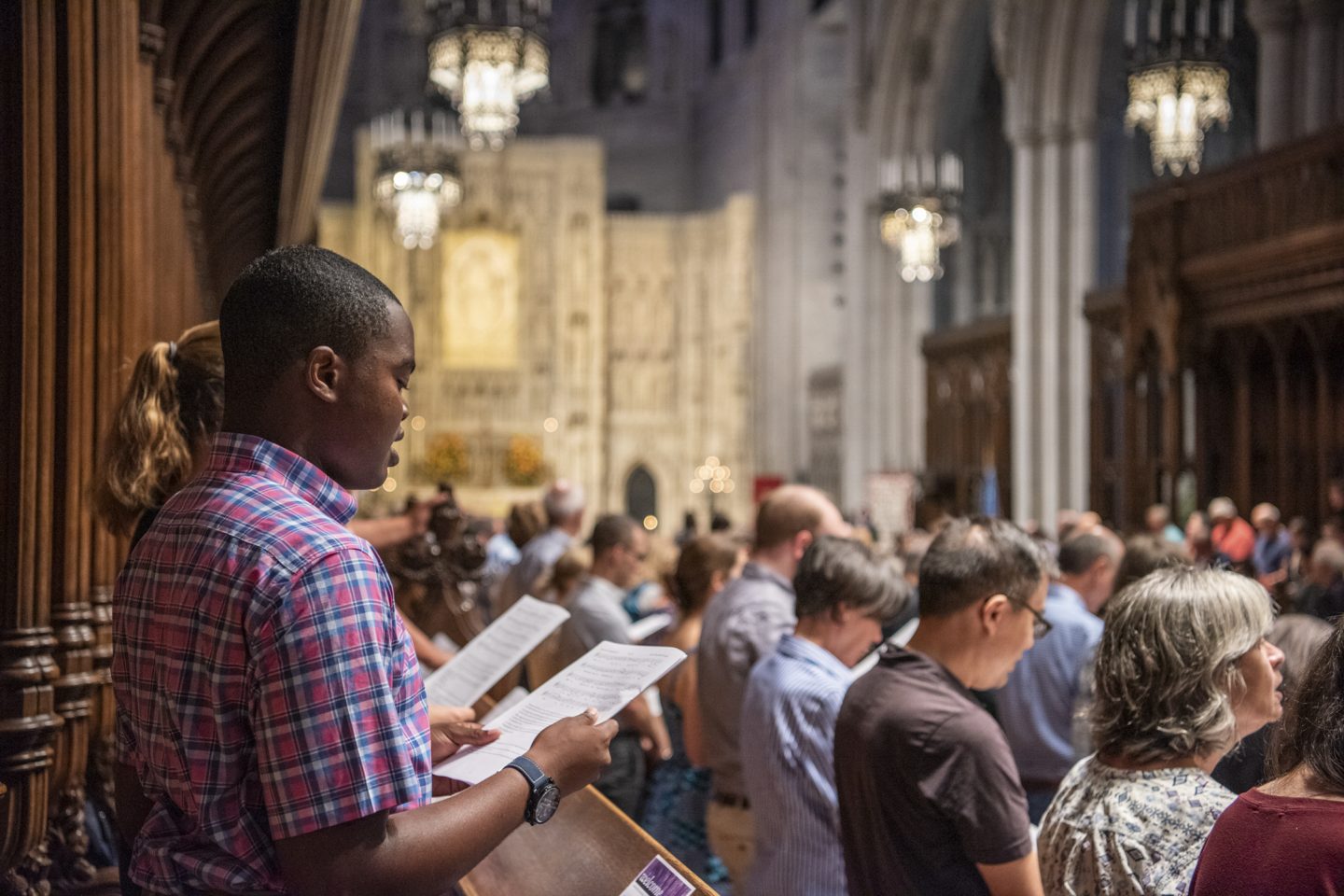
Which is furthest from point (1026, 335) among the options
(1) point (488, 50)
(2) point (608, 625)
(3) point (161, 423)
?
(3) point (161, 423)

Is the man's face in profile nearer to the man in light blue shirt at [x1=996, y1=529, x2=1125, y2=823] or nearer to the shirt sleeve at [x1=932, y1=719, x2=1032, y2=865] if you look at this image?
the shirt sleeve at [x1=932, y1=719, x2=1032, y2=865]

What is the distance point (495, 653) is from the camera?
2225mm

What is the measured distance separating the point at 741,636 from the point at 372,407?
8.73 feet

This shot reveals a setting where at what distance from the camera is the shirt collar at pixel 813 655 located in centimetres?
314

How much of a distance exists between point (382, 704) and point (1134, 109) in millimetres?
10636

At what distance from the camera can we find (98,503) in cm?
221

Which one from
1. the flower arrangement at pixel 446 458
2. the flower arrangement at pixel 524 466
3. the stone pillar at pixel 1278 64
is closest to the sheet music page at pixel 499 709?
the stone pillar at pixel 1278 64

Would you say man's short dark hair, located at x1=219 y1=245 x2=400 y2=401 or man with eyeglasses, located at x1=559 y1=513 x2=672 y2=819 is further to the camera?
man with eyeglasses, located at x1=559 y1=513 x2=672 y2=819

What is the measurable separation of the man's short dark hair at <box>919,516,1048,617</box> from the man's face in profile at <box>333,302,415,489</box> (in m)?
1.35

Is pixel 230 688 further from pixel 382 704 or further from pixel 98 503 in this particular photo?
pixel 98 503

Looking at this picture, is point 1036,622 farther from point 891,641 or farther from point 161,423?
point 161,423

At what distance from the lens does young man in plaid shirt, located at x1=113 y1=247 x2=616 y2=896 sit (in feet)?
4.28

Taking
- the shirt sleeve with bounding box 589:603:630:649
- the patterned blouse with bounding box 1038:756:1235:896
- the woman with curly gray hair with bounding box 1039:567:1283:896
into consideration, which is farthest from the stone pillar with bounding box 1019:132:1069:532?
the patterned blouse with bounding box 1038:756:1235:896

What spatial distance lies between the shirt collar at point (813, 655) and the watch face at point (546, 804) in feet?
5.59
